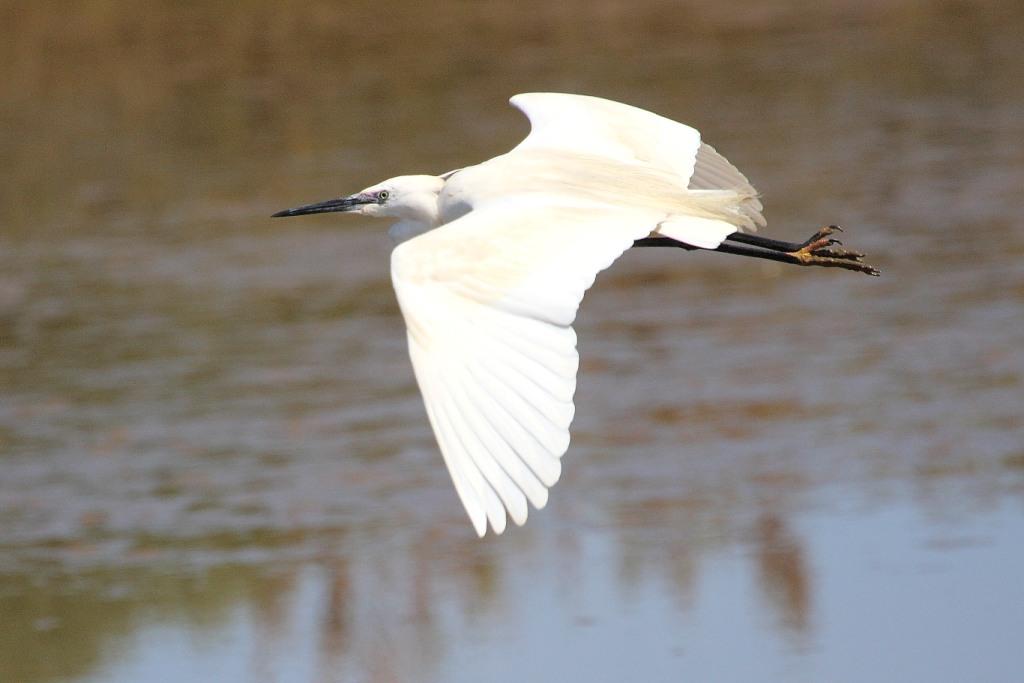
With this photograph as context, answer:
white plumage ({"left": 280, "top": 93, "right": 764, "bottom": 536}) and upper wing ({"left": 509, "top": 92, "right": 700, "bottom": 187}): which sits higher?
upper wing ({"left": 509, "top": 92, "right": 700, "bottom": 187})

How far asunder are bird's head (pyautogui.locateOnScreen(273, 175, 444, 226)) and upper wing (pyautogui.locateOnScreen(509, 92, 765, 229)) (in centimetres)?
39

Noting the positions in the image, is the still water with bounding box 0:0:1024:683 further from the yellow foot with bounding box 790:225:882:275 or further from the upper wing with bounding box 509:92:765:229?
the upper wing with bounding box 509:92:765:229

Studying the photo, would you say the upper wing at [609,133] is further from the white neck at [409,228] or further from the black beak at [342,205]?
the black beak at [342,205]

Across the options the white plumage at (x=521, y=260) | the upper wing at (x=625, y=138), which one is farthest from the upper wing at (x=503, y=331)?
the upper wing at (x=625, y=138)

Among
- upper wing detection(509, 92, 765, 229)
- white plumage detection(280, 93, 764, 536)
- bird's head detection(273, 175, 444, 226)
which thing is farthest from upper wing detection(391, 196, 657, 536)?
upper wing detection(509, 92, 765, 229)

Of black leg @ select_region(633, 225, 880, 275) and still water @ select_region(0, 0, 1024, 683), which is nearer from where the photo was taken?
black leg @ select_region(633, 225, 880, 275)

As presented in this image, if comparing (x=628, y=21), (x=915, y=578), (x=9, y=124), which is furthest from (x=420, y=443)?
(x=628, y=21)

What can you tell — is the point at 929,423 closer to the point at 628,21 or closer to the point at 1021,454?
the point at 1021,454

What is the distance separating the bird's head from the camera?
550 cm

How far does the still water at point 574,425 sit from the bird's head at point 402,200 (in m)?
2.21

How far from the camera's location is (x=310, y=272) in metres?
12.7

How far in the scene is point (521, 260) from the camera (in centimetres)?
428

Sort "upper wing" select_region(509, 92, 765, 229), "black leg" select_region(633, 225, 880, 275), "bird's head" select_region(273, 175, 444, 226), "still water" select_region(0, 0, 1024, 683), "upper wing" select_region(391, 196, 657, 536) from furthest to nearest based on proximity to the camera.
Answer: "still water" select_region(0, 0, 1024, 683), "black leg" select_region(633, 225, 880, 275), "upper wing" select_region(509, 92, 765, 229), "bird's head" select_region(273, 175, 444, 226), "upper wing" select_region(391, 196, 657, 536)

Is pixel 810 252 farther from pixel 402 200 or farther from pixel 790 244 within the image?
pixel 402 200
